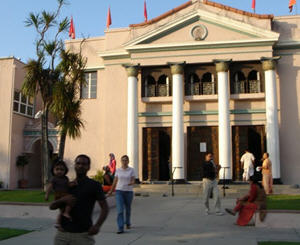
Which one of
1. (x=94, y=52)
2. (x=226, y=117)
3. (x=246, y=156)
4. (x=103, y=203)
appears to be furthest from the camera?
(x=94, y=52)

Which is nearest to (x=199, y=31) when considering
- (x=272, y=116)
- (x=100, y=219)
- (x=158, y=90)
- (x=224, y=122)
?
(x=158, y=90)

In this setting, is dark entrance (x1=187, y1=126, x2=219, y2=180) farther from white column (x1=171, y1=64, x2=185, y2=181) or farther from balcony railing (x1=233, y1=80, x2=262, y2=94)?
balcony railing (x1=233, y1=80, x2=262, y2=94)

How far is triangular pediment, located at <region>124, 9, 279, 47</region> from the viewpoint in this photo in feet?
67.1

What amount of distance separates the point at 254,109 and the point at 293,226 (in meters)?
12.2

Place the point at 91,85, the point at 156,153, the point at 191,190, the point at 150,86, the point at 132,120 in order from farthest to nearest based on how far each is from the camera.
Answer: the point at 91,85
the point at 150,86
the point at 156,153
the point at 132,120
the point at 191,190

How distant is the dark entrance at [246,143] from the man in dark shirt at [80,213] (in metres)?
17.0

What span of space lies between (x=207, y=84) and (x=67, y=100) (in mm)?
9105

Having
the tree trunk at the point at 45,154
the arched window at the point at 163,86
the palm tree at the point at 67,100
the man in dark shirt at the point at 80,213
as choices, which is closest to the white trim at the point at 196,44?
the arched window at the point at 163,86

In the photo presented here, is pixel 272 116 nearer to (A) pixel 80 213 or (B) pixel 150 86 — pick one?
(B) pixel 150 86

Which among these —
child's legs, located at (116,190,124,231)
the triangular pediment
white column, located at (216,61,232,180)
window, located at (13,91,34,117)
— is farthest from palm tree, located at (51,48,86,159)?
window, located at (13,91,34,117)

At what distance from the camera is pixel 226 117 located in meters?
19.7

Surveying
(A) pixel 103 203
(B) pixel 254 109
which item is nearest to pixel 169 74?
(B) pixel 254 109

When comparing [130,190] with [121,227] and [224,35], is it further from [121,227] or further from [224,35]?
[224,35]

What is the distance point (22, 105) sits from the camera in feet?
81.1
